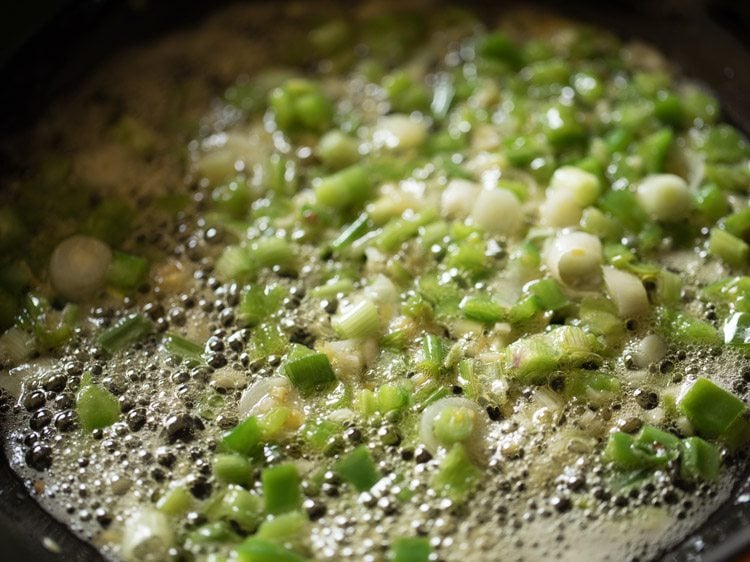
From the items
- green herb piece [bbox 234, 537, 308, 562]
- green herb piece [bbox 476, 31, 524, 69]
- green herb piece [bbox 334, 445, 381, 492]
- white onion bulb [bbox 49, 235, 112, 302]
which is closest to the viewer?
green herb piece [bbox 234, 537, 308, 562]

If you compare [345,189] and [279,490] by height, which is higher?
[345,189]

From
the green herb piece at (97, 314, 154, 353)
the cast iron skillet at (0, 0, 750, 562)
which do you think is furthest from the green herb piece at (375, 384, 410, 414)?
the cast iron skillet at (0, 0, 750, 562)

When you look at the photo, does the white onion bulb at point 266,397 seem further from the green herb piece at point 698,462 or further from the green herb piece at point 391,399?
the green herb piece at point 698,462

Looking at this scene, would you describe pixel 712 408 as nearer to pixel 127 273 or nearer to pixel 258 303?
pixel 258 303

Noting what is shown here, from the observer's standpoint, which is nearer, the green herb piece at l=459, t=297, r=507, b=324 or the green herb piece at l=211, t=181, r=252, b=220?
the green herb piece at l=459, t=297, r=507, b=324

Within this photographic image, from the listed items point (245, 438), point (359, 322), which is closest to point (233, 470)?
point (245, 438)

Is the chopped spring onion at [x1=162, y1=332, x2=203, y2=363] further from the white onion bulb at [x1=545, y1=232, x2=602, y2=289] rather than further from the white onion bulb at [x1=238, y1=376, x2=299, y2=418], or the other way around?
A: the white onion bulb at [x1=545, y1=232, x2=602, y2=289]

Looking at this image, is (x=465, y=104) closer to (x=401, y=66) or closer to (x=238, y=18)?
(x=401, y=66)

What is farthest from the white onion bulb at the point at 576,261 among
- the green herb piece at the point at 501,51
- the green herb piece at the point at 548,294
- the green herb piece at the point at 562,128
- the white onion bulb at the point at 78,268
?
the white onion bulb at the point at 78,268

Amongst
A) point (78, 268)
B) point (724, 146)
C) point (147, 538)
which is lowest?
point (147, 538)

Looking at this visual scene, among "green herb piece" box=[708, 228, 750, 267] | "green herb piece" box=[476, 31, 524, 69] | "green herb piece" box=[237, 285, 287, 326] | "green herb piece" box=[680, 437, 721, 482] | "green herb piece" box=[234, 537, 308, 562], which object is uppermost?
"green herb piece" box=[476, 31, 524, 69]
